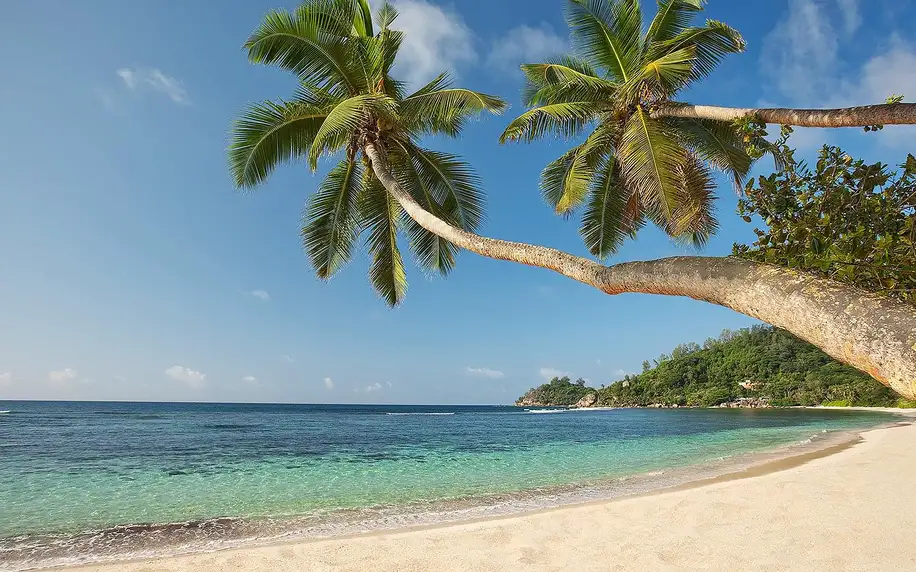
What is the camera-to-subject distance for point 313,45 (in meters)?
7.72

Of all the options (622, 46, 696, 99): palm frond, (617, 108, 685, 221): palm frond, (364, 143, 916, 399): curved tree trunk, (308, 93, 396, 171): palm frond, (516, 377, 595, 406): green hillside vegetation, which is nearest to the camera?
(364, 143, 916, 399): curved tree trunk

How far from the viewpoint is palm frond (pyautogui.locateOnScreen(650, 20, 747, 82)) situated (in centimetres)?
784

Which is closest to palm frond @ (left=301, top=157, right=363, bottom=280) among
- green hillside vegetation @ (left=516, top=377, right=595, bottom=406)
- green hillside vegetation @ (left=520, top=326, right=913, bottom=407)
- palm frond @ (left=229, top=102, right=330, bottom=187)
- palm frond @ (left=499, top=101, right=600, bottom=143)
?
palm frond @ (left=229, top=102, right=330, bottom=187)

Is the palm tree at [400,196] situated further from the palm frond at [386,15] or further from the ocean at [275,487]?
the ocean at [275,487]

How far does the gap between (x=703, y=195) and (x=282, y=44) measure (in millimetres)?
7979

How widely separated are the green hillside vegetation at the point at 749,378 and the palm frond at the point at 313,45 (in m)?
56.8

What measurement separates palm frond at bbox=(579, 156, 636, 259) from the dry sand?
214 inches

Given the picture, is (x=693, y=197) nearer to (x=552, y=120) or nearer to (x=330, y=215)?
(x=552, y=120)

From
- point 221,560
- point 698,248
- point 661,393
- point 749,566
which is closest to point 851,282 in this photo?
point 749,566

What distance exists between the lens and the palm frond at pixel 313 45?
762cm

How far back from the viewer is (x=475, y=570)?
15.6 ft

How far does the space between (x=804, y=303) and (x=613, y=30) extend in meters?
8.89

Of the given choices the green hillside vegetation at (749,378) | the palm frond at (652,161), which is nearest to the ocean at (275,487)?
the palm frond at (652,161)

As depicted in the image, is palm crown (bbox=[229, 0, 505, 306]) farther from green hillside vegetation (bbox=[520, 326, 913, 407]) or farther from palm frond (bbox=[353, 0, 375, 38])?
green hillside vegetation (bbox=[520, 326, 913, 407])
